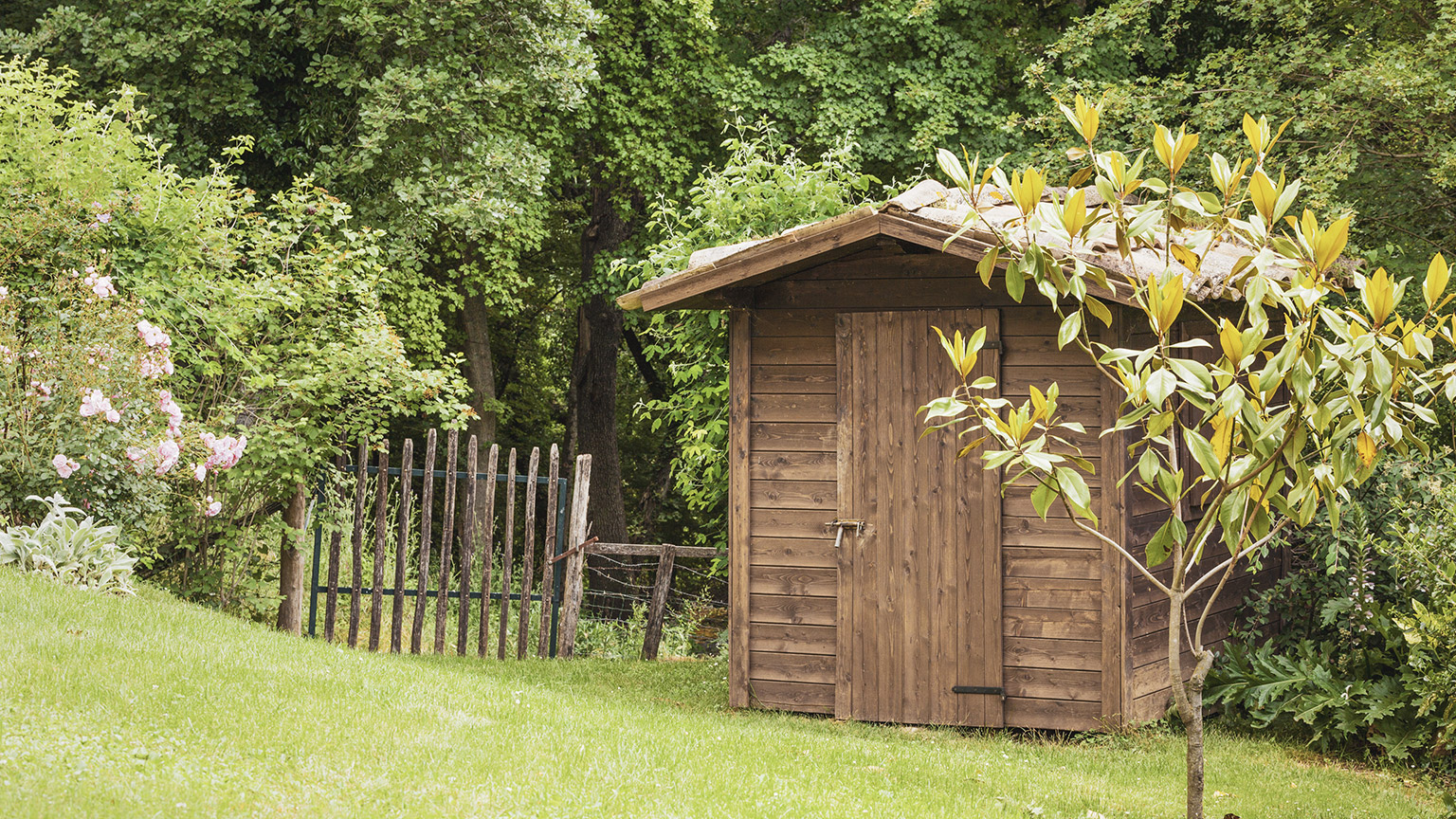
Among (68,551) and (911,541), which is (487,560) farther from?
(911,541)

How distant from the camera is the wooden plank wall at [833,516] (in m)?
7.20

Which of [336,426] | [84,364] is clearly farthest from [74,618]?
[336,426]

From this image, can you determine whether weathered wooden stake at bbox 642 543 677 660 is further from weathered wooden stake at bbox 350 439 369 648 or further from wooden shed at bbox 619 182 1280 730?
wooden shed at bbox 619 182 1280 730

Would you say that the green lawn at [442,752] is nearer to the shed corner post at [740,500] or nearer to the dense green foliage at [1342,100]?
the shed corner post at [740,500]

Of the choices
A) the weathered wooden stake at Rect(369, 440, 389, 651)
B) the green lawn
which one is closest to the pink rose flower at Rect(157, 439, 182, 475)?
the green lawn

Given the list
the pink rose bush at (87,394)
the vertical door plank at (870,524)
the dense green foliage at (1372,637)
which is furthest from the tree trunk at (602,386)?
the dense green foliage at (1372,637)

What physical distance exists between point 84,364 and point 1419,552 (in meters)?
8.34

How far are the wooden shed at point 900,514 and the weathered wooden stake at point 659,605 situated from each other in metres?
2.99

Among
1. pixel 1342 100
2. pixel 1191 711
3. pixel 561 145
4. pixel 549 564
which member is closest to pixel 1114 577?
pixel 1191 711

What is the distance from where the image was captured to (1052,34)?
15.2 metres

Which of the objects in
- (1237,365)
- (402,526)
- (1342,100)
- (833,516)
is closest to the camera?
(1237,365)

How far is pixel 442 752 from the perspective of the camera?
5008 mm

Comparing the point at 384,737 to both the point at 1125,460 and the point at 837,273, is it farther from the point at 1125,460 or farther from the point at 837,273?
the point at 1125,460

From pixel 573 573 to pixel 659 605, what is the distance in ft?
2.82
